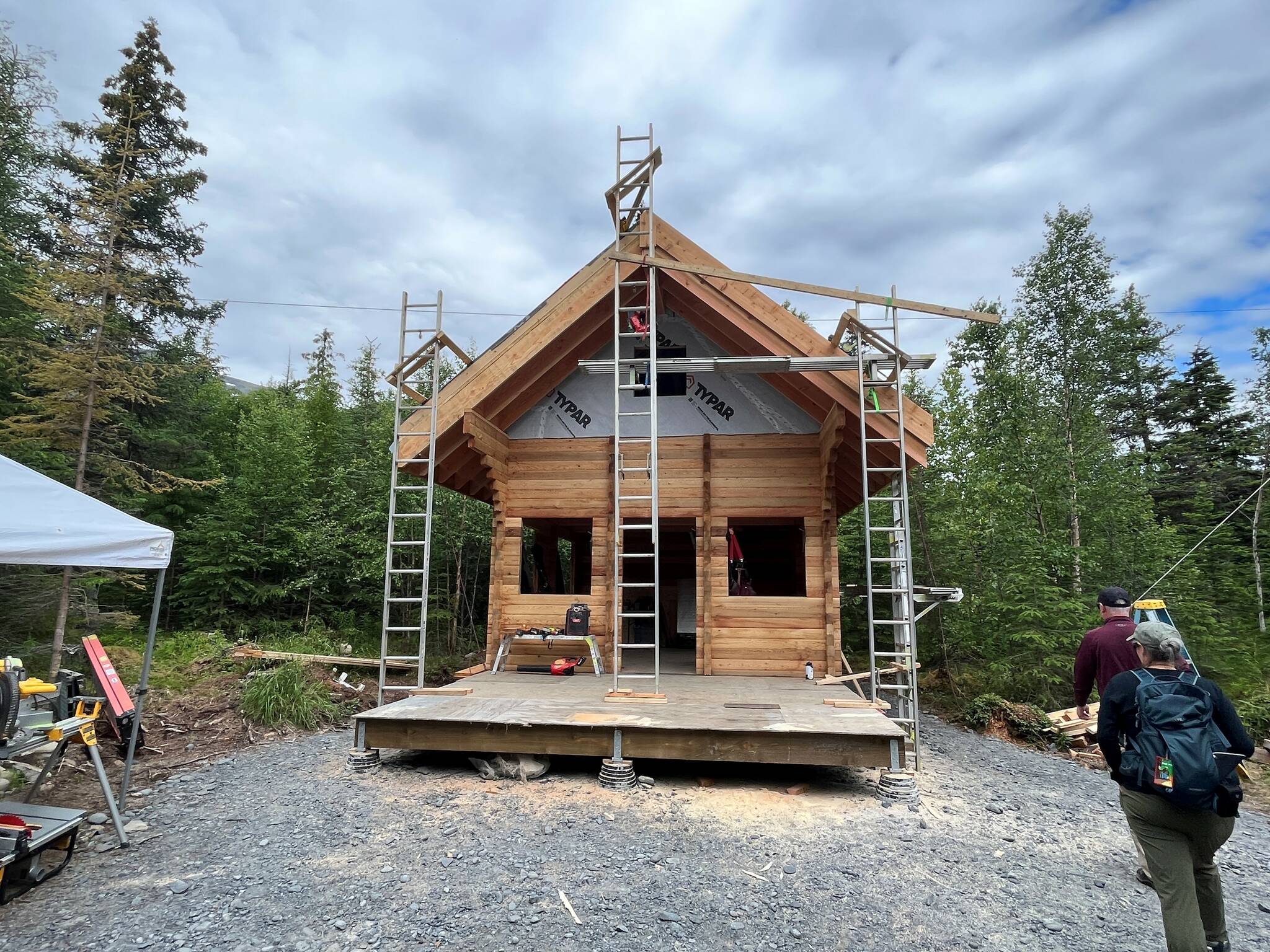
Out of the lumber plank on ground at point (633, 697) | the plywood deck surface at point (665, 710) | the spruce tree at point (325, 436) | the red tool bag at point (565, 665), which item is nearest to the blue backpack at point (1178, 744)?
the plywood deck surface at point (665, 710)

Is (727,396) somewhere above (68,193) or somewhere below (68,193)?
below

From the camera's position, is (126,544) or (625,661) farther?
(625,661)

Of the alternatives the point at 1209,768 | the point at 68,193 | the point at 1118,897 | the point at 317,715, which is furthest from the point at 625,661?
the point at 68,193

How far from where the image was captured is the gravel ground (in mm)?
2781

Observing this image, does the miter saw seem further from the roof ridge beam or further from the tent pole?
the roof ridge beam

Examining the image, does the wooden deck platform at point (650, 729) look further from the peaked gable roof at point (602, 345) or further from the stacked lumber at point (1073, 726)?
the stacked lumber at point (1073, 726)

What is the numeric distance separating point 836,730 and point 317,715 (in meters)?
5.95

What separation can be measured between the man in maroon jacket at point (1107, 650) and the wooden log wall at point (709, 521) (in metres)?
4.13

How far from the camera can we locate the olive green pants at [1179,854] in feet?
7.82

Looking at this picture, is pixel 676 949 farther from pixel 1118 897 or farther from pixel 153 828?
pixel 153 828

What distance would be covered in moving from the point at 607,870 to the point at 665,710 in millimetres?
2085

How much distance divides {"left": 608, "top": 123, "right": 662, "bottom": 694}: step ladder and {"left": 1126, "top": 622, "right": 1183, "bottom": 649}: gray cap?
342 centimetres

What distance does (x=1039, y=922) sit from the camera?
2924 millimetres

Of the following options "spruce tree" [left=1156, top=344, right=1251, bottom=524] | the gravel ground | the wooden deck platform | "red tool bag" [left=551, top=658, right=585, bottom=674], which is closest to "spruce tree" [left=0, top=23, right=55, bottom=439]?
"red tool bag" [left=551, top=658, right=585, bottom=674]
